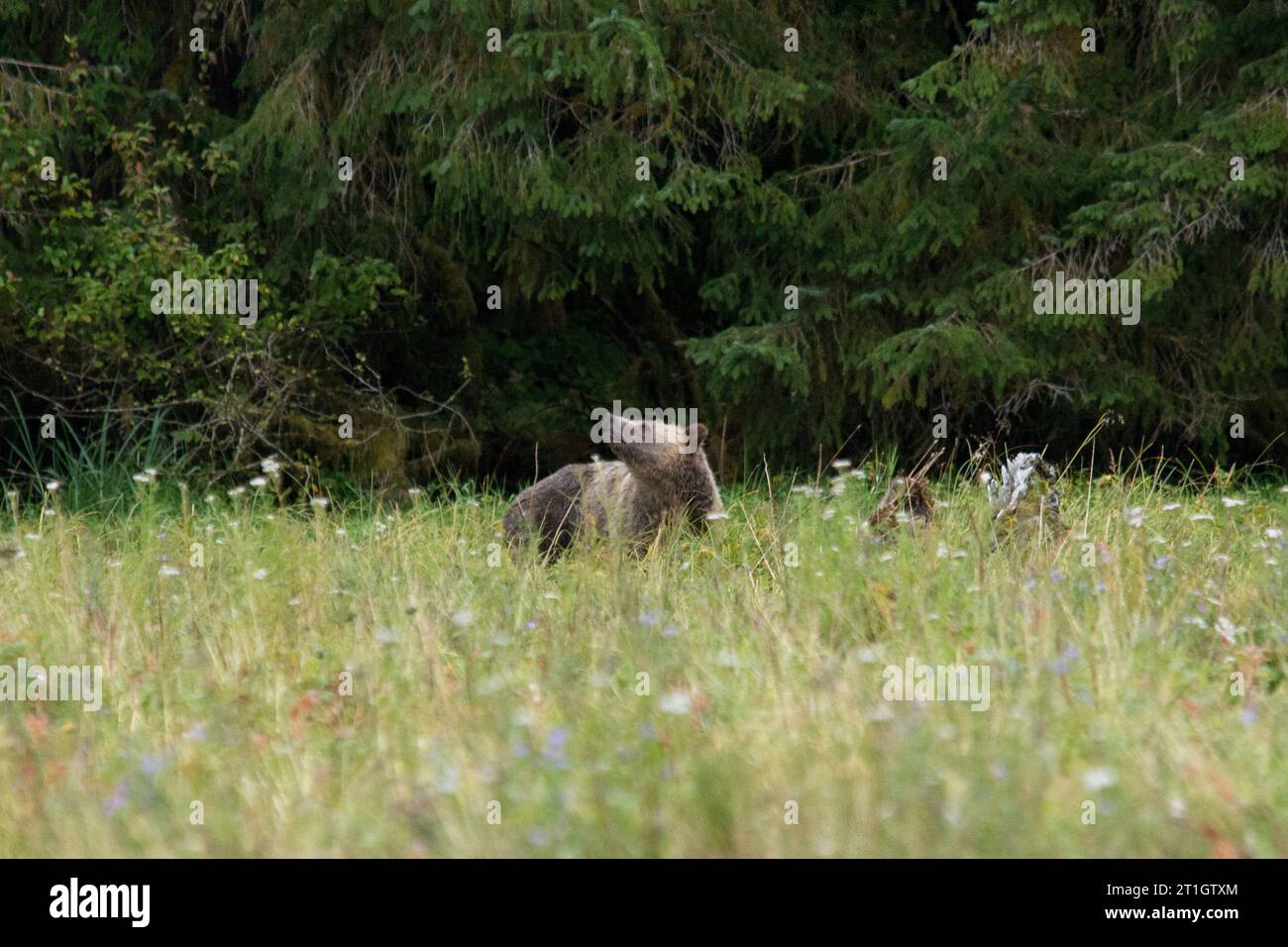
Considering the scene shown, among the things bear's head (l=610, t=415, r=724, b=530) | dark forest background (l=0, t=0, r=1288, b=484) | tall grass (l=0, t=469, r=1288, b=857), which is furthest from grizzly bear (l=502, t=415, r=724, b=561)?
dark forest background (l=0, t=0, r=1288, b=484)

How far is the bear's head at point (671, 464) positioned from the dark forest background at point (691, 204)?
3289 millimetres

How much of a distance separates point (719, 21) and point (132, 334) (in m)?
4.97

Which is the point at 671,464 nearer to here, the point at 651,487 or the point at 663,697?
the point at 651,487

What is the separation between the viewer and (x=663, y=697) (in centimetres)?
418

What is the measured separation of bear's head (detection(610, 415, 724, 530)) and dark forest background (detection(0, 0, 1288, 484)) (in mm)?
3289

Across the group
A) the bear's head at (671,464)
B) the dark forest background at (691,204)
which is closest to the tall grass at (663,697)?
the bear's head at (671,464)

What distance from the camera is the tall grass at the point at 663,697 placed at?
3273mm

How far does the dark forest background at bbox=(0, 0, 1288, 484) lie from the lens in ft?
35.1

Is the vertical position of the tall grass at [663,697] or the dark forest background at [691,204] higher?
the dark forest background at [691,204]

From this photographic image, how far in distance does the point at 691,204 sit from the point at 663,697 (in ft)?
23.5

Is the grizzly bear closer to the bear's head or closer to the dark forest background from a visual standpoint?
the bear's head

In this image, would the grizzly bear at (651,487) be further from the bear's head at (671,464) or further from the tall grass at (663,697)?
the tall grass at (663,697)

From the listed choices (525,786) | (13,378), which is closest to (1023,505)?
(525,786)

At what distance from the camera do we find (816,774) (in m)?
3.31
